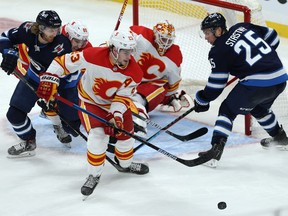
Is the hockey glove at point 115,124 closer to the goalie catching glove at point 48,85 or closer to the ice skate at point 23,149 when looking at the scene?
the goalie catching glove at point 48,85

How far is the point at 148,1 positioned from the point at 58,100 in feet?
4.50

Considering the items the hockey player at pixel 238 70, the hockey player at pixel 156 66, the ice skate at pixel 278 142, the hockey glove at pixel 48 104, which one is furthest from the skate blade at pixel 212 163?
the hockey glove at pixel 48 104

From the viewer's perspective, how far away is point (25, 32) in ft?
15.8

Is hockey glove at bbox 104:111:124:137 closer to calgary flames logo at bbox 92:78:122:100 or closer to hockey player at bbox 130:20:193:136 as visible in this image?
calgary flames logo at bbox 92:78:122:100

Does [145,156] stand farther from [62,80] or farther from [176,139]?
[62,80]

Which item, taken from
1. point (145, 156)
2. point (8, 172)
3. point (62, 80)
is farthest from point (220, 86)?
point (8, 172)

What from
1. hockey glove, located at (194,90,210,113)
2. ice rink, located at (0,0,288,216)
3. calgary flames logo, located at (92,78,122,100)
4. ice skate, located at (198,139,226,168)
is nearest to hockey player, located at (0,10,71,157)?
ice rink, located at (0,0,288,216)

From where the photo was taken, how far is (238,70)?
4633 millimetres

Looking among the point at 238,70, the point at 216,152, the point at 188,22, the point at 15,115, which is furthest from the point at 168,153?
the point at 188,22

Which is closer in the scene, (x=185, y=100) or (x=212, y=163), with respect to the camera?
(x=212, y=163)

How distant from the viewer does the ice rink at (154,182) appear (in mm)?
4195

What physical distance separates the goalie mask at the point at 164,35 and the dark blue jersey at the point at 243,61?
0.50 meters

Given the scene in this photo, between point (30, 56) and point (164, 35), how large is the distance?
0.82 metres

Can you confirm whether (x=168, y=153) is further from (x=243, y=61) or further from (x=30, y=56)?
(x=30, y=56)
